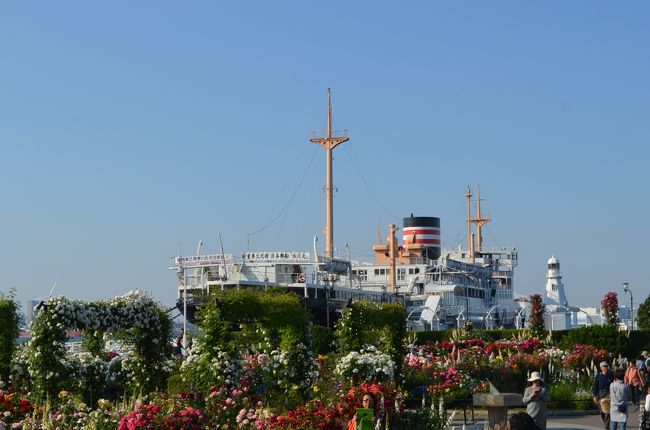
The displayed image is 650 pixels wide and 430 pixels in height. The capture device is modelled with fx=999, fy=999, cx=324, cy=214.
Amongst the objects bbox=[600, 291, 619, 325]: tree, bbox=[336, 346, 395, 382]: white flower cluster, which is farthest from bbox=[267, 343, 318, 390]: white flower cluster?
bbox=[600, 291, 619, 325]: tree

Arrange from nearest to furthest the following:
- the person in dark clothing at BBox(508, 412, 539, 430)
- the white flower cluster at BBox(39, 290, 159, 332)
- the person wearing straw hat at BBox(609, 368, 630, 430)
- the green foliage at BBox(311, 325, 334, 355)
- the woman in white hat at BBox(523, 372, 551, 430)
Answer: the person in dark clothing at BBox(508, 412, 539, 430) < the woman in white hat at BBox(523, 372, 551, 430) < the person wearing straw hat at BBox(609, 368, 630, 430) < the white flower cluster at BBox(39, 290, 159, 332) < the green foliage at BBox(311, 325, 334, 355)

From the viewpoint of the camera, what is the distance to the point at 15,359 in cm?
2091

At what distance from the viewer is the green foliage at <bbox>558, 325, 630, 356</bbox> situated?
32938 millimetres

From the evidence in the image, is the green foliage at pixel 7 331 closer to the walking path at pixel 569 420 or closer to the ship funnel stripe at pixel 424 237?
the walking path at pixel 569 420

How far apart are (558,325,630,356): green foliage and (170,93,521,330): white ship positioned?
19.1 metres

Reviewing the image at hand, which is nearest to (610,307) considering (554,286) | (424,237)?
(424,237)

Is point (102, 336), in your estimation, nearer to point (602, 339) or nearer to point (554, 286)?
point (602, 339)

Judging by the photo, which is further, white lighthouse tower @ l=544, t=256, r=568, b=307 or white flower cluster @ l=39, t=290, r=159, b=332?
white lighthouse tower @ l=544, t=256, r=568, b=307

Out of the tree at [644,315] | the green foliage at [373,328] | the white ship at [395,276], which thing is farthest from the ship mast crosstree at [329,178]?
the green foliage at [373,328]

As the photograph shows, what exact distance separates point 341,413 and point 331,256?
5470 cm

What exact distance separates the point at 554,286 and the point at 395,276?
87.4 feet

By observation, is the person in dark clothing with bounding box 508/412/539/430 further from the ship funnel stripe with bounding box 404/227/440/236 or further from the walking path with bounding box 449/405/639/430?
the ship funnel stripe with bounding box 404/227/440/236

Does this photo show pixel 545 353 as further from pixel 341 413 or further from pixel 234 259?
pixel 234 259

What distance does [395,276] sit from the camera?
75.3 meters
